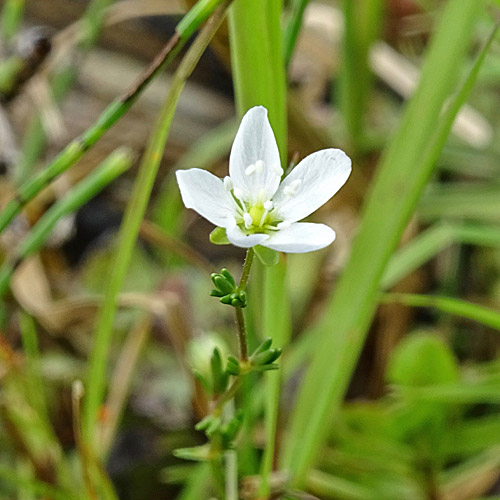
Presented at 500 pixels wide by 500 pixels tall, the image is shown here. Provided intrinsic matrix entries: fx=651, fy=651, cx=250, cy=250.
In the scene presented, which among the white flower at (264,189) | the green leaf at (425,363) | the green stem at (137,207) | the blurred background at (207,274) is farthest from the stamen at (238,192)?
the green leaf at (425,363)

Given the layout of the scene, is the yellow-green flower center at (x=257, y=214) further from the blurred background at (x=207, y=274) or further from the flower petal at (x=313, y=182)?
the blurred background at (x=207, y=274)

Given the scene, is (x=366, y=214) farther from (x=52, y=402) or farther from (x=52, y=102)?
(x=52, y=102)

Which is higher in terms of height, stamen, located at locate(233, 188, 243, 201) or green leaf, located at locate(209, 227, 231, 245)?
stamen, located at locate(233, 188, 243, 201)

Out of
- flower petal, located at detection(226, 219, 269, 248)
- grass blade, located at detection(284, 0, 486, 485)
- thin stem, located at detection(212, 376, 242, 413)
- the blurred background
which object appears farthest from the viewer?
the blurred background

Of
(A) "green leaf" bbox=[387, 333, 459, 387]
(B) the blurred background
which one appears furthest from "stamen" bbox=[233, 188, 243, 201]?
(A) "green leaf" bbox=[387, 333, 459, 387]

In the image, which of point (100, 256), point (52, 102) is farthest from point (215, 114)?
point (100, 256)

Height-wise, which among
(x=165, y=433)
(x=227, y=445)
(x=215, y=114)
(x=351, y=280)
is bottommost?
(x=165, y=433)

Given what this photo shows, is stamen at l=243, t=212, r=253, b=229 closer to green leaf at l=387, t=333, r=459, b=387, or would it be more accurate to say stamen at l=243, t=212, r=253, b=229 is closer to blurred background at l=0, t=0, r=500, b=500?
blurred background at l=0, t=0, r=500, b=500
